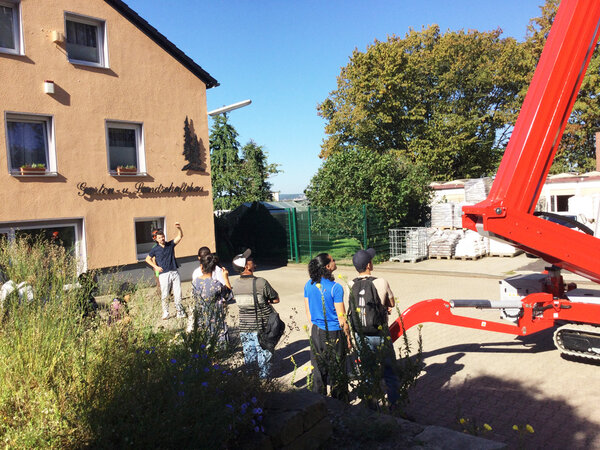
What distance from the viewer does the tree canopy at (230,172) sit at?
119 ft

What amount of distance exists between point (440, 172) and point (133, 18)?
81.0 ft

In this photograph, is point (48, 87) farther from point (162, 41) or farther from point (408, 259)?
point (408, 259)

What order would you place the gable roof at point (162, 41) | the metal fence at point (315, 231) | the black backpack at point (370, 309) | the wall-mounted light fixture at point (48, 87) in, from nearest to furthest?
1. the black backpack at point (370, 309)
2. the wall-mounted light fixture at point (48, 87)
3. the gable roof at point (162, 41)
4. the metal fence at point (315, 231)

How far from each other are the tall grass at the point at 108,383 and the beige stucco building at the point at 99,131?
9092mm

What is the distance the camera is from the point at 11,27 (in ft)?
40.8

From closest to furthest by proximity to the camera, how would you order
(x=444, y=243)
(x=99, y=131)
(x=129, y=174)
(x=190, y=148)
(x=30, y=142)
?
(x=30, y=142) < (x=99, y=131) < (x=129, y=174) < (x=190, y=148) < (x=444, y=243)

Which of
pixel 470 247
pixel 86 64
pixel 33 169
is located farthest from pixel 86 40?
pixel 470 247

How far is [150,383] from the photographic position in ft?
9.86

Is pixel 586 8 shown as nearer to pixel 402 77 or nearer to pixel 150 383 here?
pixel 150 383

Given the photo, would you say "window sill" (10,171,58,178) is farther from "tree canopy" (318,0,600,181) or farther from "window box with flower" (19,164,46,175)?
"tree canopy" (318,0,600,181)

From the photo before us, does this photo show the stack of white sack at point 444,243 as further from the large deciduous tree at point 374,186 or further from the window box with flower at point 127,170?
the window box with flower at point 127,170

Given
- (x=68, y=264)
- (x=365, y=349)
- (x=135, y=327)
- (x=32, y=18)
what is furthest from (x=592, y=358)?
(x=32, y=18)

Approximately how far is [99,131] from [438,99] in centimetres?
2731

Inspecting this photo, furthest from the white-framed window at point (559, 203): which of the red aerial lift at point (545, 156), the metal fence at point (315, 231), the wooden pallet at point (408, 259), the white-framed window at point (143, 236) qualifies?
the red aerial lift at point (545, 156)
